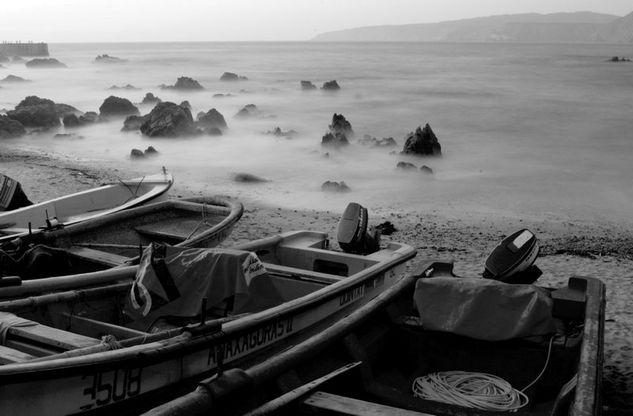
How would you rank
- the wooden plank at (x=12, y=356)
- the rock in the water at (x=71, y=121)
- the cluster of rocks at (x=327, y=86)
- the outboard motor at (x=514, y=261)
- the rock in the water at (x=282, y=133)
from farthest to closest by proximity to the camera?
the cluster of rocks at (x=327, y=86) → the rock in the water at (x=71, y=121) → the rock in the water at (x=282, y=133) → the outboard motor at (x=514, y=261) → the wooden plank at (x=12, y=356)

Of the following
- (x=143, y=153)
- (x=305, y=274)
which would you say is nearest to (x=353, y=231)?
(x=305, y=274)

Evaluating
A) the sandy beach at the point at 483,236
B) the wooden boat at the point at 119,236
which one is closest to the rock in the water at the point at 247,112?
the sandy beach at the point at 483,236

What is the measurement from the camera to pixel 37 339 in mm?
4402

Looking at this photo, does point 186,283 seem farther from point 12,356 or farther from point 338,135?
point 338,135

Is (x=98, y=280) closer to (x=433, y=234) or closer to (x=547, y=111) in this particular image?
(x=433, y=234)

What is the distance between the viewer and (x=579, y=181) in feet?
62.1

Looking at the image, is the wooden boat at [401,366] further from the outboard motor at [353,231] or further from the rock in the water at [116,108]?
the rock in the water at [116,108]

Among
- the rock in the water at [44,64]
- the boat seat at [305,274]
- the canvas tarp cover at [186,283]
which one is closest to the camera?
the canvas tarp cover at [186,283]

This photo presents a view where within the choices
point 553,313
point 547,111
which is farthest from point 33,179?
point 547,111

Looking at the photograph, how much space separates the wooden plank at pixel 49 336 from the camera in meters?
4.33

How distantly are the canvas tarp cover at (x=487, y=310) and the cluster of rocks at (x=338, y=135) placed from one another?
54.3 feet

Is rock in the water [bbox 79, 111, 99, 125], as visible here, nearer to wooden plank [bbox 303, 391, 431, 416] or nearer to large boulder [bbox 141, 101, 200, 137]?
large boulder [bbox 141, 101, 200, 137]

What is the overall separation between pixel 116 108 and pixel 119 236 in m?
21.0

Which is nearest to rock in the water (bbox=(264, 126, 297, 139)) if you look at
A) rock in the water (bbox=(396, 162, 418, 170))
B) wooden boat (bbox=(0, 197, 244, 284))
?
rock in the water (bbox=(396, 162, 418, 170))
